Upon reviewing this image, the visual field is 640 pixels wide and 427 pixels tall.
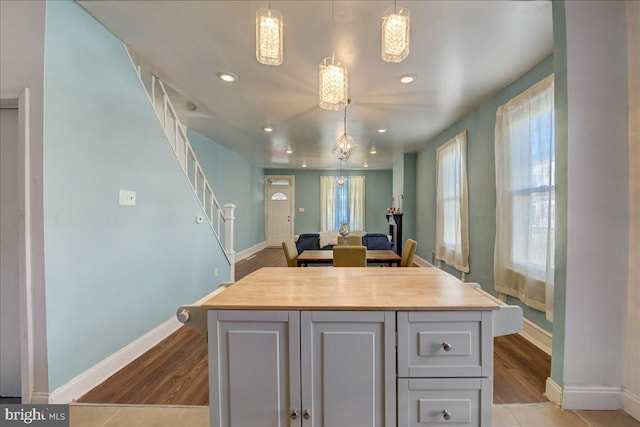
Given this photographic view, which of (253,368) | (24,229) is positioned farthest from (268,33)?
(24,229)

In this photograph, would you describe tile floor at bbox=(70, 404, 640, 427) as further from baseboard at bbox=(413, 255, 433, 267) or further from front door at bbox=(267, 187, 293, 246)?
front door at bbox=(267, 187, 293, 246)

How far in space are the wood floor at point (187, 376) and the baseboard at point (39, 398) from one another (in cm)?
20

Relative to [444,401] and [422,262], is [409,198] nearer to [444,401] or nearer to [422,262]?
[422,262]

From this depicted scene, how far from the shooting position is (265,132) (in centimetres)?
472

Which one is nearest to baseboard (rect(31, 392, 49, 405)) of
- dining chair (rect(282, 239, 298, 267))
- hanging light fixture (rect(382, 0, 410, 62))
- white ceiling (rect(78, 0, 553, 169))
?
dining chair (rect(282, 239, 298, 267))

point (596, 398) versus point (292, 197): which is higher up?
point (292, 197)

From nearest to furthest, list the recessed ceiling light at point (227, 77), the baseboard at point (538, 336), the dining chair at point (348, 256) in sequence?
the baseboard at point (538, 336)
the recessed ceiling light at point (227, 77)
the dining chair at point (348, 256)

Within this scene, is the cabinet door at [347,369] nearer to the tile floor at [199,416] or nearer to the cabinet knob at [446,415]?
the cabinet knob at [446,415]

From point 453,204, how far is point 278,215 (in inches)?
235

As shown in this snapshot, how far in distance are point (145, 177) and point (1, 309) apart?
49.7 inches

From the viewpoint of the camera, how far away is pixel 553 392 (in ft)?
5.65

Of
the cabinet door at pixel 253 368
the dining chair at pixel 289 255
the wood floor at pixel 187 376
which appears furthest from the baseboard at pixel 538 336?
the dining chair at pixel 289 255

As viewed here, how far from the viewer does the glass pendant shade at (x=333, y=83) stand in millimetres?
1599

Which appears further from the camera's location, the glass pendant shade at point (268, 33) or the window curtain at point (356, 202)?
the window curtain at point (356, 202)
